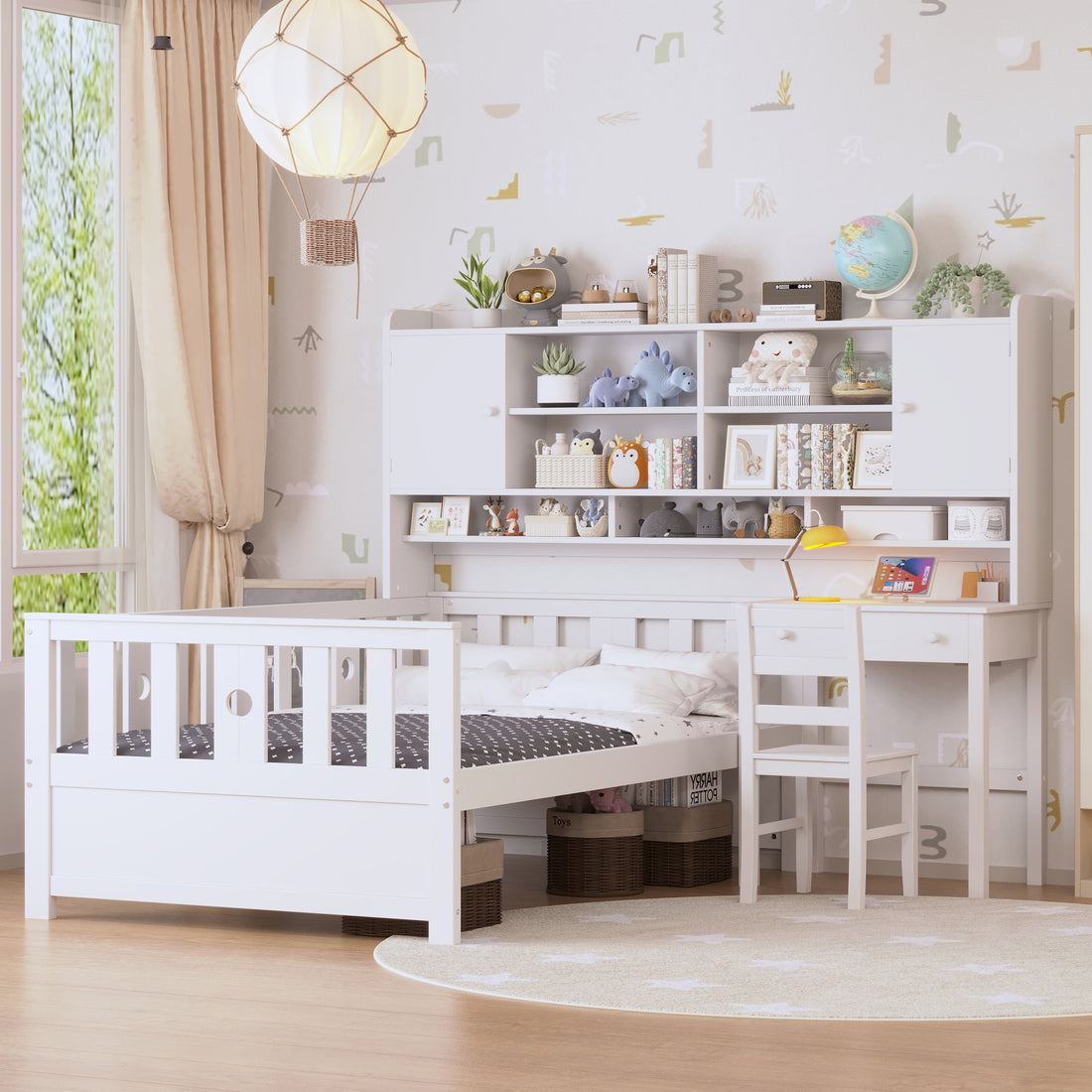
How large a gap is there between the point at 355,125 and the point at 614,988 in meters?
1.78

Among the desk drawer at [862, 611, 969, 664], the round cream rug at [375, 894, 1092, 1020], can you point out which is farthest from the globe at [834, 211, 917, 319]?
the round cream rug at [375, 894, 1092, 1020]

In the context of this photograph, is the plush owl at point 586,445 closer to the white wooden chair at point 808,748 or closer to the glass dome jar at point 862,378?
the glass dome jar at point 862,378

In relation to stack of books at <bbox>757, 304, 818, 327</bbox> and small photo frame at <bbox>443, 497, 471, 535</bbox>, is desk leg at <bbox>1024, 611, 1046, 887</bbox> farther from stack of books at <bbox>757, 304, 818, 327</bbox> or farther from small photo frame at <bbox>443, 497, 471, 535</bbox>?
small photo frame at <bbox>443, 497, 471, 535</bbox>

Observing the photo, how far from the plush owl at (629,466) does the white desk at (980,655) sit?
79 cm

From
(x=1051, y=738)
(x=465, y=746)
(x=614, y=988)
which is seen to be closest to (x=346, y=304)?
(x=465, y=746)

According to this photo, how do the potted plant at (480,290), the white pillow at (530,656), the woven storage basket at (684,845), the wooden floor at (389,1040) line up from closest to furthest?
the wooden floor at (389,1040) < the woven storage basket at (684,845) < the white pillow at (530,656) < the potted plant at (480,290)

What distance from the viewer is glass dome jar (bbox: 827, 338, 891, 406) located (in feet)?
16.0

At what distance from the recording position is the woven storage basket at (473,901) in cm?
392

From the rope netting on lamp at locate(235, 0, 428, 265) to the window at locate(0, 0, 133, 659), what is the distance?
1630 millimetres

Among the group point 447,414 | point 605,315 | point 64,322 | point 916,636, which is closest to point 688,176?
point 605,315

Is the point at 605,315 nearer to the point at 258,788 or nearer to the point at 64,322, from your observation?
the point at 64,322

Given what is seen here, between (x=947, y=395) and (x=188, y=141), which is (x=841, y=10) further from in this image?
(x=188, y=141)

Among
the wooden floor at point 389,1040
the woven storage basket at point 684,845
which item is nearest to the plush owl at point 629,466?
the woven storage basket at point 684,845

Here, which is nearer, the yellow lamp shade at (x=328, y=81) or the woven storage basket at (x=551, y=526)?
the yellow lamp shade at (x=328, y=81)
